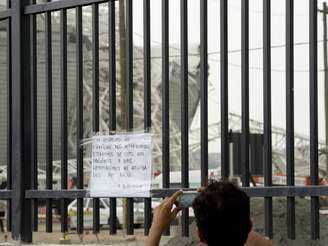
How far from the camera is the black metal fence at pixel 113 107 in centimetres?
415

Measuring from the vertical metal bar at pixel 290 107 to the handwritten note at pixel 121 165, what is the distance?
0.94 meters

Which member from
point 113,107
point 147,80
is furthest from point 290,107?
point 113,107

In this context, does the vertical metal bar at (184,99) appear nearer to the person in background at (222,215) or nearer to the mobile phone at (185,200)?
the mobile phone at (185,200)

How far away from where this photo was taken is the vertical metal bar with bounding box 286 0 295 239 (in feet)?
→ 13.5

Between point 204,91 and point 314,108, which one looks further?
point 204,91

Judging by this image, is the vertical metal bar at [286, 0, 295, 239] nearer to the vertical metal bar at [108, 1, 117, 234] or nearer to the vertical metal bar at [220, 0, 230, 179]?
the vertical metal bar at [220, 0, 230, 179]

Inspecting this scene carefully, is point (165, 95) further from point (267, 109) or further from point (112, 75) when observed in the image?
point (267, 109)

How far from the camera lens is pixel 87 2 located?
509 cm

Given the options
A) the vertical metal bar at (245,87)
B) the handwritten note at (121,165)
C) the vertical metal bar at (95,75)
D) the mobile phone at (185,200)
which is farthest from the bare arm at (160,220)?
the vertical metal bar at (95,75)

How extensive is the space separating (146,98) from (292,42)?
44.0 inches

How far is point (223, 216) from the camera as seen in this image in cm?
223

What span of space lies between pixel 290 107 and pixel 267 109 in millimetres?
154

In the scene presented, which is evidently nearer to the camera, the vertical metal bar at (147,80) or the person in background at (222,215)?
the person in background at (222,215)

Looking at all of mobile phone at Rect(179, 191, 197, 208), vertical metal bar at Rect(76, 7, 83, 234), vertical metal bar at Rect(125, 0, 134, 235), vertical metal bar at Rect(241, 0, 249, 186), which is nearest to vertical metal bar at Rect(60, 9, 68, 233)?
vertical metal bar at Rect(76, 7, 83, 234)
